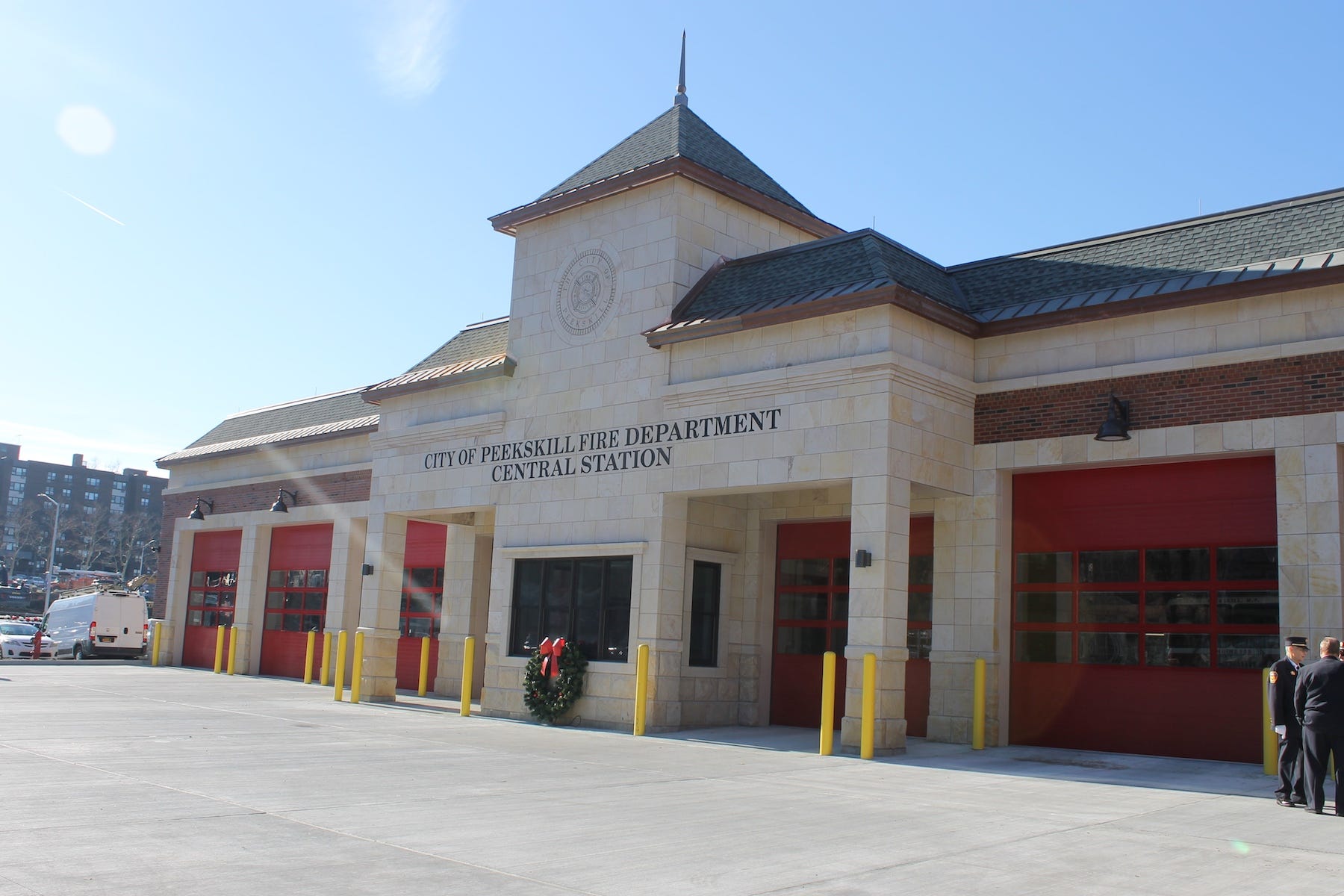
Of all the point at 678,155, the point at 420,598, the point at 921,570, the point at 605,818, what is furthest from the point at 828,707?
the point at 420,598

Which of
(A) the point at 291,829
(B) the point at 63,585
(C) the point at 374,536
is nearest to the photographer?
(A) the point at 291,829

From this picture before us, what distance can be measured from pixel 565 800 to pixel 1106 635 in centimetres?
966

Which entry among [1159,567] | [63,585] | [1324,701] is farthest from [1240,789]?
[63,585]

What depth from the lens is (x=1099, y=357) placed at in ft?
55.4

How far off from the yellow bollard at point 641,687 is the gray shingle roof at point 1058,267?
5352 millimetres

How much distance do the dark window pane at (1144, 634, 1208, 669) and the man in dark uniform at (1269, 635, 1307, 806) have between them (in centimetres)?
440

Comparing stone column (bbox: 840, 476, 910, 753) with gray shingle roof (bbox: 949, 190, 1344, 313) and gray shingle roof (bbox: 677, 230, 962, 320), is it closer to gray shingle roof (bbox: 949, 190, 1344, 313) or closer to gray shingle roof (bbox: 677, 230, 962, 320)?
gray shingle roof (bbox: 677, 230, 962, 320)

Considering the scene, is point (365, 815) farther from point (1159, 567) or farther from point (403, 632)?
point (403, 632)

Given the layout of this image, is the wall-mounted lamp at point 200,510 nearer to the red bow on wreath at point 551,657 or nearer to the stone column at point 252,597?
the stone column at point 252,597

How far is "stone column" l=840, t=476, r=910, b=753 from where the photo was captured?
627 inches

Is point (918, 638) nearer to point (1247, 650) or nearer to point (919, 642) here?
point (919, 642)

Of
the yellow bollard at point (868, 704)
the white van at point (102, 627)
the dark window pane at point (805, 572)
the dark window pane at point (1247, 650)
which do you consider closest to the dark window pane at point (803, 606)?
the dark window pane at point (805, 572)

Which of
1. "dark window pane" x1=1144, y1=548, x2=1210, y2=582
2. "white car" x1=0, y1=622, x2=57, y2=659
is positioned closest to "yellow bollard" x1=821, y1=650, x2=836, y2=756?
"dark window pane" x1=1144, y1=548, x2=1210, y2=582

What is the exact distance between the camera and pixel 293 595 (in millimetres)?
33469
